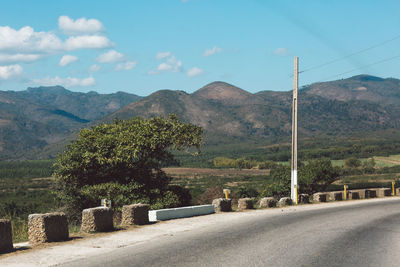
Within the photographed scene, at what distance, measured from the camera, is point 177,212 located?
20.0 metres

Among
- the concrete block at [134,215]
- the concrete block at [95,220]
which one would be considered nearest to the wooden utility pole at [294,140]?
the concrete block at [134,215]

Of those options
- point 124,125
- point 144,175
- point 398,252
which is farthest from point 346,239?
point 124,125

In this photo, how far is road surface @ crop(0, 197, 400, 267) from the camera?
11.5m

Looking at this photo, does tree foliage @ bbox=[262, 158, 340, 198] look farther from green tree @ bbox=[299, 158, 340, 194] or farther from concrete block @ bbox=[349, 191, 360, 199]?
concrete block @ bbox=[349, 191, 360, 199]

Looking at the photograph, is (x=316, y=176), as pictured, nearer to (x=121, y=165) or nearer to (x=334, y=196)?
(x=334, y=196)

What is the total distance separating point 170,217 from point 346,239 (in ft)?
23.8

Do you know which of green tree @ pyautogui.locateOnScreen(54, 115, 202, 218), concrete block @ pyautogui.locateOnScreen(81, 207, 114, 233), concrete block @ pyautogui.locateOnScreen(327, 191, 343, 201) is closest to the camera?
concrete block @ pyautogui.locateOnScreen(81, 207, 114, 233)

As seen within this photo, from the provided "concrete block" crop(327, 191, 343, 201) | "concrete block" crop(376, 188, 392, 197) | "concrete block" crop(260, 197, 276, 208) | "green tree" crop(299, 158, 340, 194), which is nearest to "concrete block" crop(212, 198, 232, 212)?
"concrete block" crop(260, 197, 276, 208)

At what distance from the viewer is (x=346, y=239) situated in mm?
14758

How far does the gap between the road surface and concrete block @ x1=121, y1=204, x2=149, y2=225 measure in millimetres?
541

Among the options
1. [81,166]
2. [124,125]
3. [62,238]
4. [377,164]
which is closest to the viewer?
[62,238]

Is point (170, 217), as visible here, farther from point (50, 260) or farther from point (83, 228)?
point (50, 260)

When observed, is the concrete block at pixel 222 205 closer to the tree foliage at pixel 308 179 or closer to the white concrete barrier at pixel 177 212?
the white concrete barrier at pixel 177 212

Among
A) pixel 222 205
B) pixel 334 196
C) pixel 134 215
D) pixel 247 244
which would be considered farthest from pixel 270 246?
pixel 334 196
